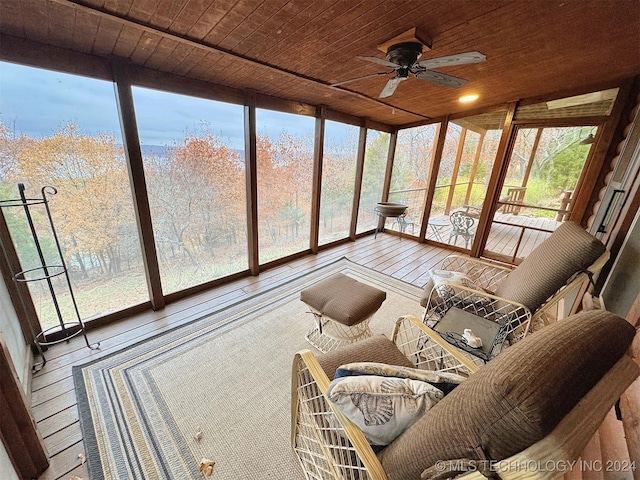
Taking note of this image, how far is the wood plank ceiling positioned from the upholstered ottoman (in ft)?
6.20

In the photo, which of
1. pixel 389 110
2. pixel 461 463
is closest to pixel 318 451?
pixel 461 463

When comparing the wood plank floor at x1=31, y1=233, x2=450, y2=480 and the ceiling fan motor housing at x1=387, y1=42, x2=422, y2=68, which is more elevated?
the ceiling fan motor housing at x1=387, y1=42, x2=422, y2=68

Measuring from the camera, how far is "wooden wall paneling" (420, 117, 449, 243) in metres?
4.34

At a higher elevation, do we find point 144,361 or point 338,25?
point 338,25

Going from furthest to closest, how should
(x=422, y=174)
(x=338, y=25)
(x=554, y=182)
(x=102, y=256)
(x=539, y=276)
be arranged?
1. (x=422, y=174)
2. (x=554, y=182)
3. (x=102, y=256)
4. (x=539, y=276)
5. (x=338, y=25)

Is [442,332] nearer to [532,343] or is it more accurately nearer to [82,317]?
[532,343]

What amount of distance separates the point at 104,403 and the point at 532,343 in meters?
2.30

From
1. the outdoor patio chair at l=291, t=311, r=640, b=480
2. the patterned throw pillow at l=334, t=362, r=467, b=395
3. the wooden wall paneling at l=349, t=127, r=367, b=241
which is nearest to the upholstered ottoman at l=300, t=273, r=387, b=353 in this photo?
the patterned throw pillow at l=334, t=362, r=467, b=395

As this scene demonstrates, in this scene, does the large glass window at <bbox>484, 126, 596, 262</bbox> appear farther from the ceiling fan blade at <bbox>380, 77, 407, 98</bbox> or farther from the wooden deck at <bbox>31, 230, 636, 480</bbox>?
the ceiling fan blade at <bbox>380, 77, 407, 98</bbox>

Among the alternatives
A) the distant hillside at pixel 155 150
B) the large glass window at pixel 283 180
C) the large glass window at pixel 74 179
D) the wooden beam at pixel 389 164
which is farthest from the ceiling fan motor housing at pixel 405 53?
the wooden beam at pixel 389 164

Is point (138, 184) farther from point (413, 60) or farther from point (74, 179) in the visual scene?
point (413, 60)

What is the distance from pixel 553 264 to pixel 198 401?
8.26 ft

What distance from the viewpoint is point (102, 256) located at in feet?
7.09

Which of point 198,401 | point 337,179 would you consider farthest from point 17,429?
point 337,179
